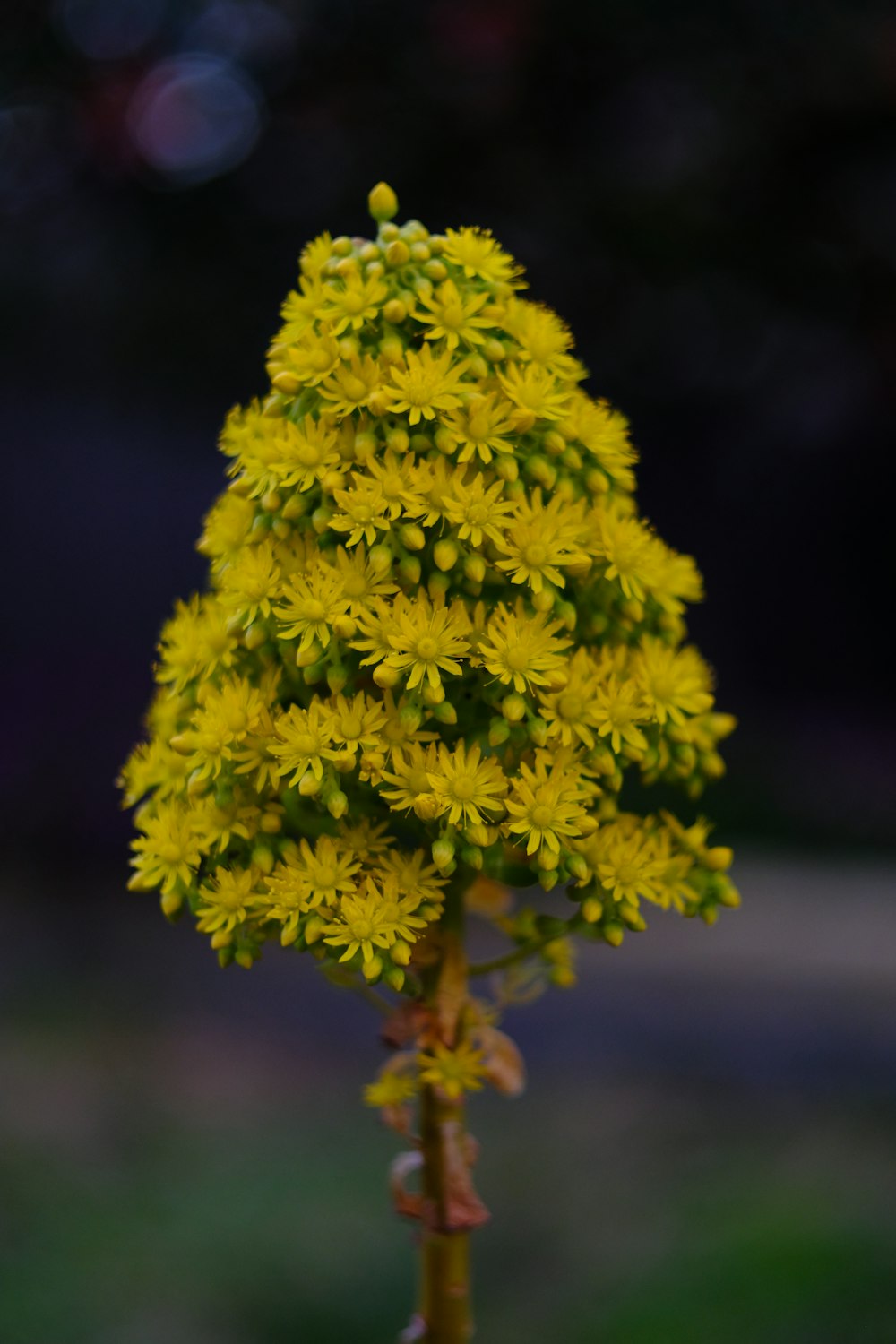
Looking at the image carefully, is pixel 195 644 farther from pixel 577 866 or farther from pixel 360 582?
pixel 577 866

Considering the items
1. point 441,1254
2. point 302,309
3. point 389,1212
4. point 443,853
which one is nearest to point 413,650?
point 443,853

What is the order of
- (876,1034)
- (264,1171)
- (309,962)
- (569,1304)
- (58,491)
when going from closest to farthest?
(569,1304) → (264,1171) → (876,1034) → (309,962) → (58,491)

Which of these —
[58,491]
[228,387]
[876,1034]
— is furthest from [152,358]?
[876,1034]

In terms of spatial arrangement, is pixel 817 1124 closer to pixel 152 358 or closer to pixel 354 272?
pixel 354 272

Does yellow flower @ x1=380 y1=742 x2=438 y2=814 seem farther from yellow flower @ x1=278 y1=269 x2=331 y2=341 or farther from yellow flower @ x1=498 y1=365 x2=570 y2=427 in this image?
yellow flower @ x1=278 y1=269 x2=331 y2=341

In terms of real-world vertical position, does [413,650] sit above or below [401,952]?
above

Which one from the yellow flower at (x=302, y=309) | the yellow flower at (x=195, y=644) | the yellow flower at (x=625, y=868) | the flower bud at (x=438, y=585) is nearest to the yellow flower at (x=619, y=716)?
the yellow flower at (x=625, y=868)

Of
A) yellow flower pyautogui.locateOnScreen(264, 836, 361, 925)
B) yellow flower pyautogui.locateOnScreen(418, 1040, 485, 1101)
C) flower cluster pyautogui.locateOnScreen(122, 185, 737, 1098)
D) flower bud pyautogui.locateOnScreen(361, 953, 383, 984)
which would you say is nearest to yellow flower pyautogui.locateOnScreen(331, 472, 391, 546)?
flower cluster pyautogui.locateOnScreen(122, 185, 737, 1098)
